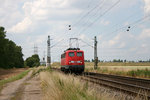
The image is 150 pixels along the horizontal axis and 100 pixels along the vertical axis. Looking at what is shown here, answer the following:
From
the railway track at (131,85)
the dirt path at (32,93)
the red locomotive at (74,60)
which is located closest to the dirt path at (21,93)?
the dirt path at (32,93)

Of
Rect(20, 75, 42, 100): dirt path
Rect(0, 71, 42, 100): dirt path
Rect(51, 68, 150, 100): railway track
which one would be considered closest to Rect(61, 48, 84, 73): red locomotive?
Rect(51, 68, 150, 100): railway track

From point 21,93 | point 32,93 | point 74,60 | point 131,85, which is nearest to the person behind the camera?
point 32,93

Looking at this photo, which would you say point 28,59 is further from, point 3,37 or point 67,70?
point 67,70

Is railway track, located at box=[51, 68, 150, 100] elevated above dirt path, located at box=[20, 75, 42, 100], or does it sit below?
above

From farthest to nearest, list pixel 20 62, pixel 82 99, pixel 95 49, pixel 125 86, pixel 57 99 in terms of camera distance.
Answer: pixel 20 62, pixel 95 49, pixel 125 86, pixel 57 99, pixel 82 99

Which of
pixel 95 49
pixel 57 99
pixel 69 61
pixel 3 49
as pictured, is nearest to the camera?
pixel 57 99

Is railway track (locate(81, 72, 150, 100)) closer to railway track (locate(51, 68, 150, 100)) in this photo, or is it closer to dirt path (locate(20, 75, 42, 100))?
railway track (locate(51, 68, 150, 100))

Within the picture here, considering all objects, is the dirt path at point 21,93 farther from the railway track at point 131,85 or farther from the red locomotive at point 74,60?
the red locomotive at point 74,60

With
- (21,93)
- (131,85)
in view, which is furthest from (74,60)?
(21,93)

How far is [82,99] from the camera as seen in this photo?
20.1ft

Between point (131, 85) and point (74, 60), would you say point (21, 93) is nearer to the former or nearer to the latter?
point (131, 85)

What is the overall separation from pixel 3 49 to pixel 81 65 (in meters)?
44.1

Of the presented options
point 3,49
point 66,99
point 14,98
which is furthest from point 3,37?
point 66,99

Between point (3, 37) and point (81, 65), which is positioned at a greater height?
point (3, 37)
